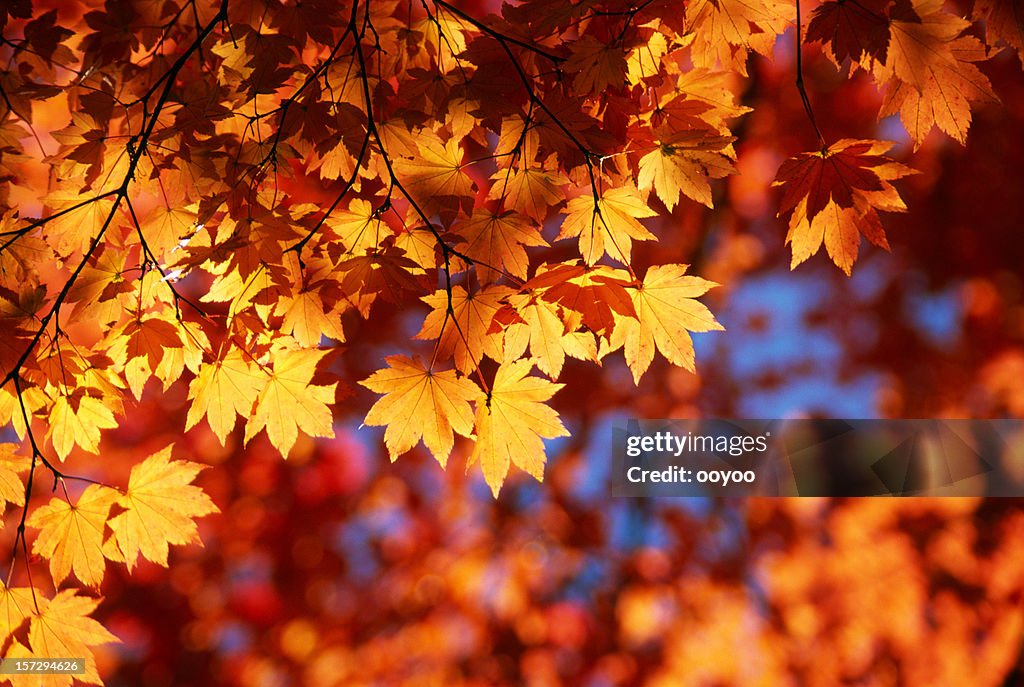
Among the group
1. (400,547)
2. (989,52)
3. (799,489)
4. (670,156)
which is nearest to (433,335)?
(670,156)

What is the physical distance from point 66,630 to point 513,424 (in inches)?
27.2

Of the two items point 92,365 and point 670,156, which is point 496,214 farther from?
point 92,365

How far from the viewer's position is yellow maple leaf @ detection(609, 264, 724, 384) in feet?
2.94

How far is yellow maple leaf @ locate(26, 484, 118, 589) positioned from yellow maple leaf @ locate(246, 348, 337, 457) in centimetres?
24

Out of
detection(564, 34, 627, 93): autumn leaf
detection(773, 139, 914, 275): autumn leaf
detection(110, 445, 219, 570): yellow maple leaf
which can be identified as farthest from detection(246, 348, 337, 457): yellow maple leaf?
detection(773, 139, 914, 275): autumn leaf

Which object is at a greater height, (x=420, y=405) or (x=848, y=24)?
(x=848, y=24)

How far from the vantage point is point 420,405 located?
917 mm

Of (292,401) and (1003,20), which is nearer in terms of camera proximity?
(1003,20)

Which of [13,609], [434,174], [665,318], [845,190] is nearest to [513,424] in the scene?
[665,318]

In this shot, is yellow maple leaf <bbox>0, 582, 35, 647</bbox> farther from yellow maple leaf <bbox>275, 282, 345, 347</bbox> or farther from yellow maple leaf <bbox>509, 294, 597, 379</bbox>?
yellow maple leaf <bbox>509, 294, 597, 379</bbox>

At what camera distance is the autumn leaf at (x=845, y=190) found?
85 centimetres

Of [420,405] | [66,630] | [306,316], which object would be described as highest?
[306,316]

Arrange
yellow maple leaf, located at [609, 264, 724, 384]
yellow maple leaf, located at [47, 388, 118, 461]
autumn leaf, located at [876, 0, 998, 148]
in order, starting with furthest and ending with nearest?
yellow maple leaf, located at [47, 388, 118, 461]
yellow maple leaf, located at [609, 264, 724, 384]
autumn leaf, located at [876, 0, 998, 148]

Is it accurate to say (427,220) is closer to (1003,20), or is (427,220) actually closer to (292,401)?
(292,401)
